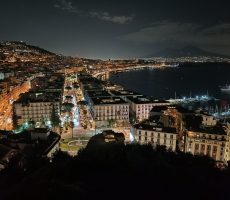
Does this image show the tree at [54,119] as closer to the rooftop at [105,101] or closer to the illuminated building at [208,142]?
the rooftop at [105,101]

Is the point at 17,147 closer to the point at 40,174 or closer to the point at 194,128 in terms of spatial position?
the point at 40,174

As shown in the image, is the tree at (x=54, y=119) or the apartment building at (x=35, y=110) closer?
the tree at (x=54, y=119)

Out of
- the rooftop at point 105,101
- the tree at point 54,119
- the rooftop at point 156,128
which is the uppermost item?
the rooftop at point 105,101

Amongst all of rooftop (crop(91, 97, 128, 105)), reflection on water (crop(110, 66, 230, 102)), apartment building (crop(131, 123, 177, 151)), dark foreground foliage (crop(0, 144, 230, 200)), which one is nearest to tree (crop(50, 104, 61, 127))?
rooftop (crop(91, 97, 128, 105))

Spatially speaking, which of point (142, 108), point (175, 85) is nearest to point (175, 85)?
point (175, 85)

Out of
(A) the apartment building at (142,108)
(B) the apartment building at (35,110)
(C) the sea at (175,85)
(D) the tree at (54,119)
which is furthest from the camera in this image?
(C) the sea at (175,85)

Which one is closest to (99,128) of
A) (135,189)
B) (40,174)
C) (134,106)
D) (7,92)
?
(134,106)

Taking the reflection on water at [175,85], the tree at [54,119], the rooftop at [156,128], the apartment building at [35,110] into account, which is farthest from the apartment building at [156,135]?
the reflection on water at [175,85]

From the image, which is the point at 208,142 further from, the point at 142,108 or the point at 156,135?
the point at 142,108

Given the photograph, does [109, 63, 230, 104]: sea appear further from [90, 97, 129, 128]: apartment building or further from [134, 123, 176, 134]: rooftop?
[134, 123, 176, 134]: rooftop
